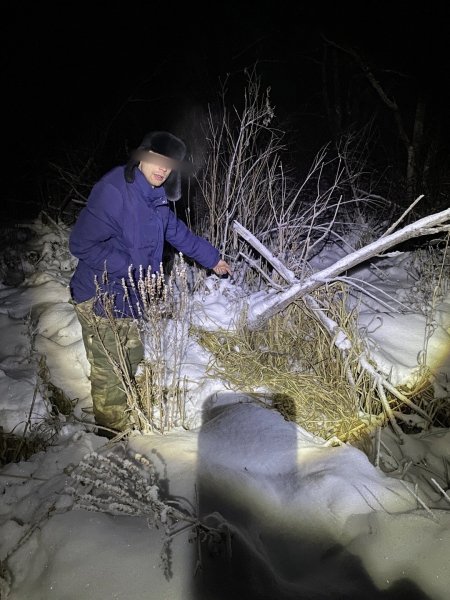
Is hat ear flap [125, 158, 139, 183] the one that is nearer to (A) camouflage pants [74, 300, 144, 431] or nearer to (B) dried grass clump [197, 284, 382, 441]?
(A) camouflage pants [74, 300, 144, 431]

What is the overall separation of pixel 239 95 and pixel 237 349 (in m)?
11.1

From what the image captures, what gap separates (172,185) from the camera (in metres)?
2.43

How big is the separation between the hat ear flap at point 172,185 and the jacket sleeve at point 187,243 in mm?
197

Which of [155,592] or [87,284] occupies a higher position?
[87,284]

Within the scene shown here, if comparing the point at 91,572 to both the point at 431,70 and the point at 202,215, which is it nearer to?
the point at 202,215

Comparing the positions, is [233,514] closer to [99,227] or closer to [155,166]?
[99,227]

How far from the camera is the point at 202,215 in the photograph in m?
4.76

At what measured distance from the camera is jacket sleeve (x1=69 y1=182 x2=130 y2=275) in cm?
209

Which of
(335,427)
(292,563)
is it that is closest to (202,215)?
(335,427)

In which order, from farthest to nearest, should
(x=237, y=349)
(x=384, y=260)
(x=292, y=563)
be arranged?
(x=384, y=260)
(x=237, y=349)
(x=292, y=563)

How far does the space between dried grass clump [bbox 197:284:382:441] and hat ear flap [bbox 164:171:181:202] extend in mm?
1221

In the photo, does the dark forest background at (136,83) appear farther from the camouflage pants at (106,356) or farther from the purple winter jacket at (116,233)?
the camouflage pants at (106,356)

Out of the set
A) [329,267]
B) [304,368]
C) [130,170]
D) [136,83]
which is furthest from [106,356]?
[136,83]

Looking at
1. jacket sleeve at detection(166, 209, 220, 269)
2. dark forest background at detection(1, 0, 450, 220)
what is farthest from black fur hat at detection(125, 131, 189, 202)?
dark forest background at detection(1, 0, 450, 220)
